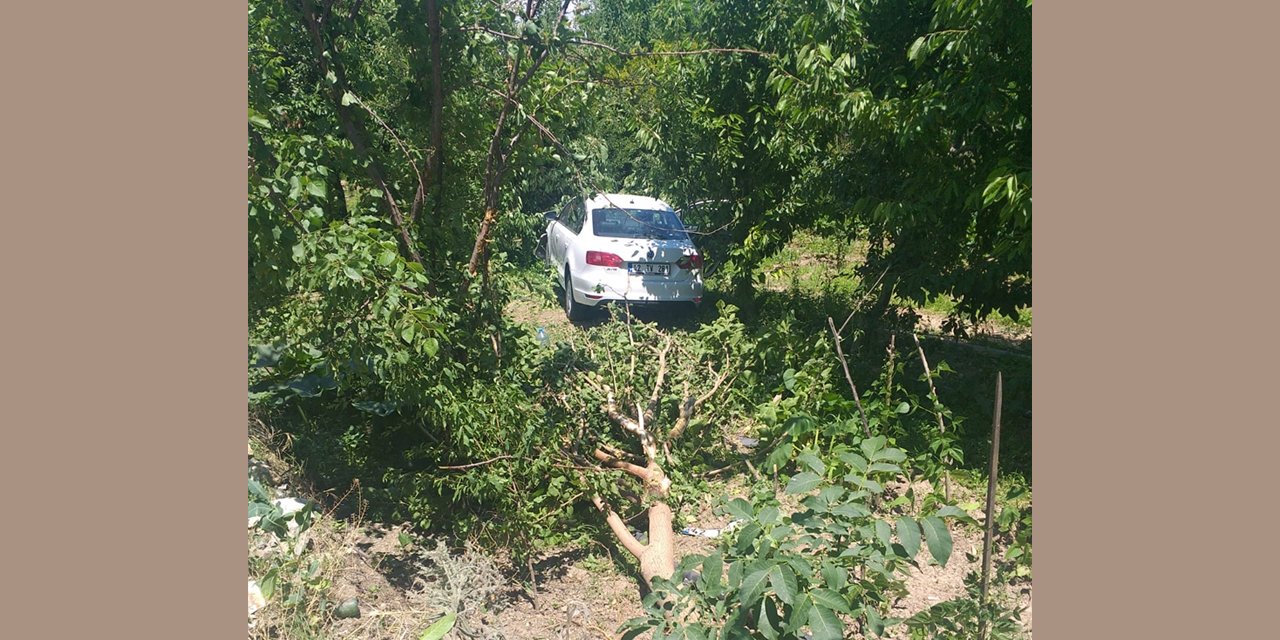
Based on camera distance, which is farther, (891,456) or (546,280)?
(546,280)

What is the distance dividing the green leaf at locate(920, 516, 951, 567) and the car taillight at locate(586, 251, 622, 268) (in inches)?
221

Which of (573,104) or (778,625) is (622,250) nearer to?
(573,104)

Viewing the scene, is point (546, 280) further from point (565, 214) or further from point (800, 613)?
point (565, 214)

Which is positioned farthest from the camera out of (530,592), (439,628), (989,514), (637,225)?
(637,225)

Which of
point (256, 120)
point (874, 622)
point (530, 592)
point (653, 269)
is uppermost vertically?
point (256, 120)

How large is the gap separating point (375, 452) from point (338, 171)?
1.77 m

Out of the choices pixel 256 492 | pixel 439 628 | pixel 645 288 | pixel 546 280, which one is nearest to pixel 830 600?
pixel 439 628

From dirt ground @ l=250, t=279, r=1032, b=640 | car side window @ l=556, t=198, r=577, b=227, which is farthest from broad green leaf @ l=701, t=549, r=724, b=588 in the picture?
car side window @ l=556, t=198, r=577, b=227

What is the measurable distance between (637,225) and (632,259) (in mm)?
375

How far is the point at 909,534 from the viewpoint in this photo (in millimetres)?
2637

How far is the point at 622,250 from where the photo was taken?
8.13m

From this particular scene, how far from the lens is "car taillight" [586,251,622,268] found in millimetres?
8125

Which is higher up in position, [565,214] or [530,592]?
[565,214]

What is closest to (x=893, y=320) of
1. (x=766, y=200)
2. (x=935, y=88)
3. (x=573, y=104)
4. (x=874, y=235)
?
(x=874, y=235)
